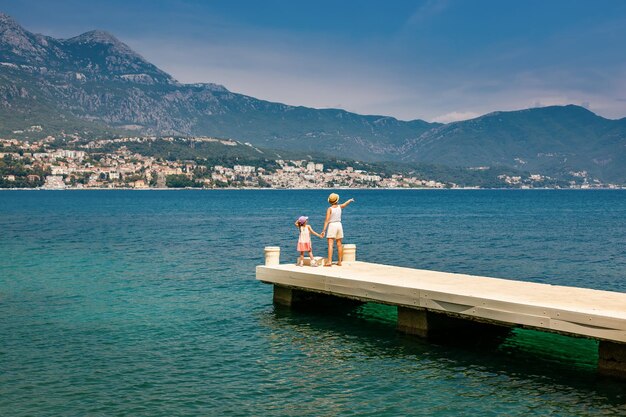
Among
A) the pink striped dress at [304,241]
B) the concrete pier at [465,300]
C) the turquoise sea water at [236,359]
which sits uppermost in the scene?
A: the pink striped dress at [304,241]

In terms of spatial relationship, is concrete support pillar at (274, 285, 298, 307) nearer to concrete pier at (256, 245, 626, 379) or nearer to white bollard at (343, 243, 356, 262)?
concrete pier at (256, 245, 626, 379)

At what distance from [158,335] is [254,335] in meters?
2.72

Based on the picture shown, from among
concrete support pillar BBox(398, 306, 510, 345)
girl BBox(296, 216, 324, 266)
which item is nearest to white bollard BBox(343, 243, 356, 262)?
girl BBox(296, 216, 324, 266)

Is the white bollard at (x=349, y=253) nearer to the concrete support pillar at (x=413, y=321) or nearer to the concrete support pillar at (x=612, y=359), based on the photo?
the concrete support pillar at (x=413, y=321)

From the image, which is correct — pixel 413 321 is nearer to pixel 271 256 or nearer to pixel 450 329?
pixel 450 329

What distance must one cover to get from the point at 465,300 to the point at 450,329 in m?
1.99

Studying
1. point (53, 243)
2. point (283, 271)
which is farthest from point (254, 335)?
A: point (53, 243)

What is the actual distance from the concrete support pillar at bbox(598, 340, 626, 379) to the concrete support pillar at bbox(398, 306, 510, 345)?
3.44 m

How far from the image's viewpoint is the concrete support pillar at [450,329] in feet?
57.6

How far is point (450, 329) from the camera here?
17734 mm

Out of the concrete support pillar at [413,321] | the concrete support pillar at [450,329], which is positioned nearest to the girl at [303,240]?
the concrete support pillar at [413,321]

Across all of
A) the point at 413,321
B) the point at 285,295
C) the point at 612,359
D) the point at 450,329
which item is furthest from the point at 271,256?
the point at 612,359

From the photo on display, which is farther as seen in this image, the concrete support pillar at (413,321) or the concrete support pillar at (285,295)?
the concrete support pillar at (285,295)

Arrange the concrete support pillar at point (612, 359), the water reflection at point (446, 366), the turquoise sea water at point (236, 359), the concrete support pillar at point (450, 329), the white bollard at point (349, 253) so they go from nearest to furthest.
A: the turquoise sea water at point (236, 359)
the water reflection at point (446, 366)
the concrete support pillar at point (612, 359)
the concrete support pillar at point (450, 329)
the white bollard at point (349, 253)
